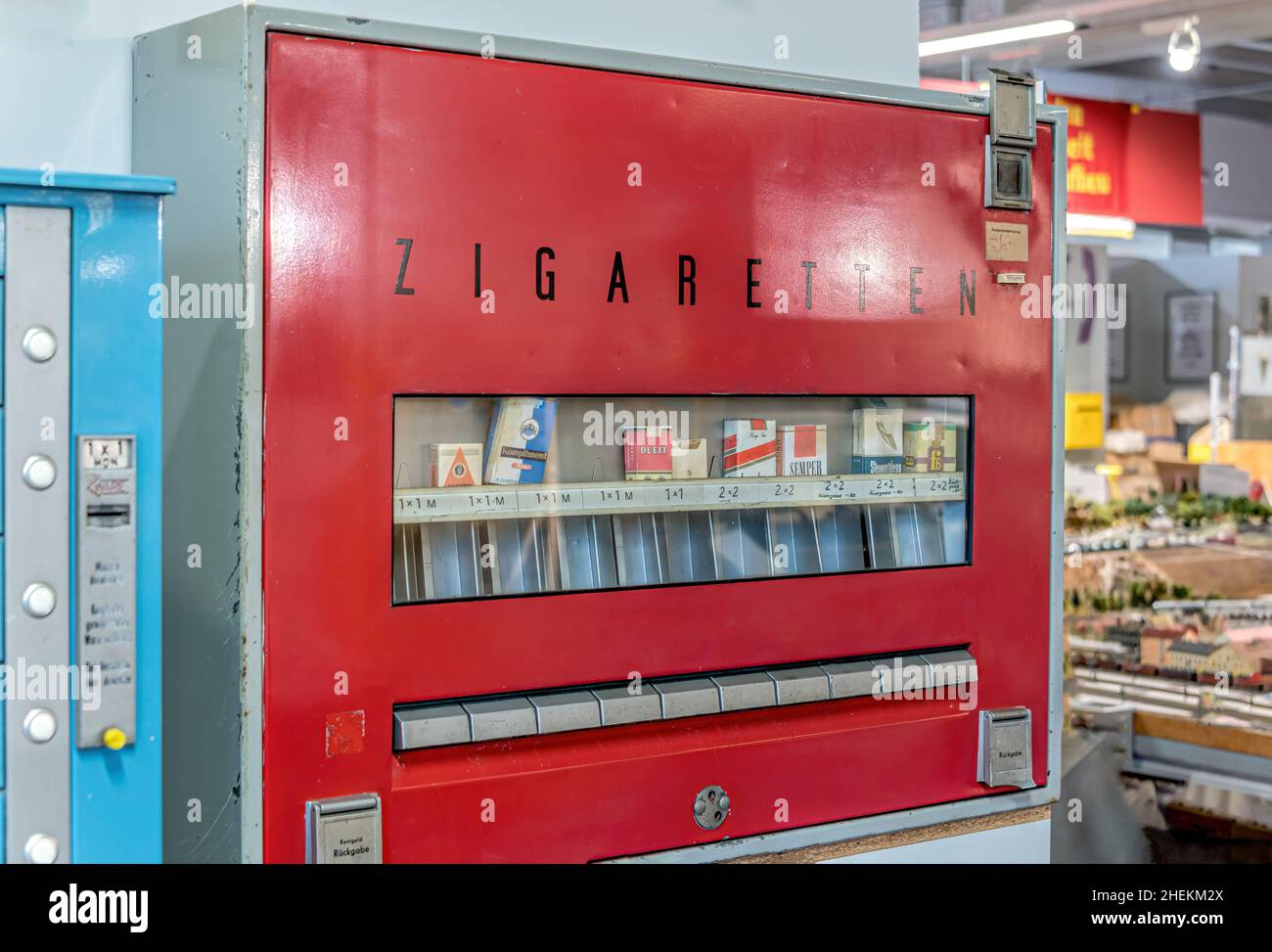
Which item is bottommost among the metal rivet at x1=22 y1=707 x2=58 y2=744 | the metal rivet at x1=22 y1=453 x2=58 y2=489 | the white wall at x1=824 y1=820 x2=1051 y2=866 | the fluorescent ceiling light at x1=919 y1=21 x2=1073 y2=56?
the white wall at x1=824 y1=820 x2=1051 y2=866

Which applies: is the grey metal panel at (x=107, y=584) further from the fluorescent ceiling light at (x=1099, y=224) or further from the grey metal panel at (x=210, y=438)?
the fluorescent ceiling light at (x=1099, y=224)

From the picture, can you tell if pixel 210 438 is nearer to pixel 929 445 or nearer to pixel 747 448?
pixel 747 448

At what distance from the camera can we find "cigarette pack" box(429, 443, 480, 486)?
2.27 meters

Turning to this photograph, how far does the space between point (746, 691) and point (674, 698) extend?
0.49 ft

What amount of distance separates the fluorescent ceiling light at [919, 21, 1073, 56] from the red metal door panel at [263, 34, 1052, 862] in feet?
15.0

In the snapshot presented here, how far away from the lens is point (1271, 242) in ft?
59.4

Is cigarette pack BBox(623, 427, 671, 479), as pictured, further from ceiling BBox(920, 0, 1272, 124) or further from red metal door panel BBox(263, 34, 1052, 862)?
ceiling BBox(920, 0, 1272, 124)

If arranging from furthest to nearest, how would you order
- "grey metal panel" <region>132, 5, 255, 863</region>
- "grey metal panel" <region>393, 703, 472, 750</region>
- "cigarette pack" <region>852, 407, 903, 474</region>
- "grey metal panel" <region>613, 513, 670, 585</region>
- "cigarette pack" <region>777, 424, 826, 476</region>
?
1. "cigarette pack" <region>852, 407, 903, 474</region>
2. "cigarette pack" <region>777, 424, 826, 476</region>
3. "grey metal panel" <region>613, 513, 670, 585</region>
4. "grey metal panel" <region>393, 703, 472, 750</region>
5. "grey metal panel" <region>132, 5, 255, 863</region>

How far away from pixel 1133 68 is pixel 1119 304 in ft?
11.0

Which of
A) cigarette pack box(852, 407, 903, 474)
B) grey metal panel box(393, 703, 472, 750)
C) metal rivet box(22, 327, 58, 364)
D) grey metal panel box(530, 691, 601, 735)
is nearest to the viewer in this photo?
metal rivet box(22, 327, 58, 364)

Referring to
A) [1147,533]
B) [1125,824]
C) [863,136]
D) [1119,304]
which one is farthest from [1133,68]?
[863,136]

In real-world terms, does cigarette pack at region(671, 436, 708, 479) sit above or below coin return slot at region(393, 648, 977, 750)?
above

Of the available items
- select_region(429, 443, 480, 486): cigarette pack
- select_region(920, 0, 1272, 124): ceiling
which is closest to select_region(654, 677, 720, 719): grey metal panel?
select_region(429, 443, 480, 486): cigarette pack
